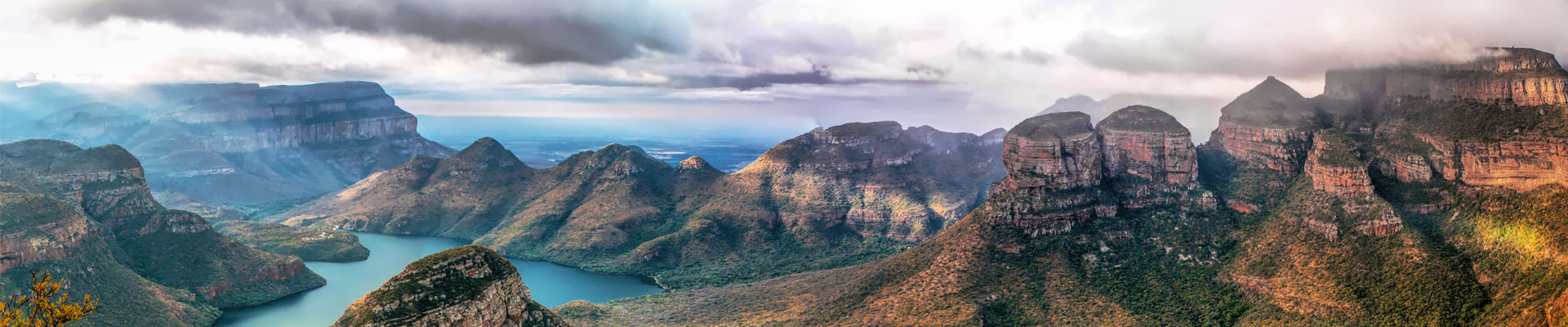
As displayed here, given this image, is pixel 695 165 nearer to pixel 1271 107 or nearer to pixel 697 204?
pixel 697 204

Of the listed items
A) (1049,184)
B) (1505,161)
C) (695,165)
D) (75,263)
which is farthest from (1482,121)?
(75,263)

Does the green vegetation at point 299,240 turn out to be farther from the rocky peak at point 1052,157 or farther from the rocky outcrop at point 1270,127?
the rocky outcrop at point 1270,127

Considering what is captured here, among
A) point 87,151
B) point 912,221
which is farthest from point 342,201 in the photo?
point 912,221

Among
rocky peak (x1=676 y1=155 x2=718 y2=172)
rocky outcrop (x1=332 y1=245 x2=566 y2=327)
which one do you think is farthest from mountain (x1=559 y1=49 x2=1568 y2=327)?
rocky peak (x1=676 y1=155 x2=718 y2=172)

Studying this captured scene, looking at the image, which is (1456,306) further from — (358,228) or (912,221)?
(358,228)

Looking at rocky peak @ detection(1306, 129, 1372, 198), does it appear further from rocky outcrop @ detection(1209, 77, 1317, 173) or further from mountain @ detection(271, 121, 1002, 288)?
mountain @ detection(271, 121, 1002, 288)

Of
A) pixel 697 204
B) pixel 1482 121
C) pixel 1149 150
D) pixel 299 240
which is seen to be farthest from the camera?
pixel 697 204
